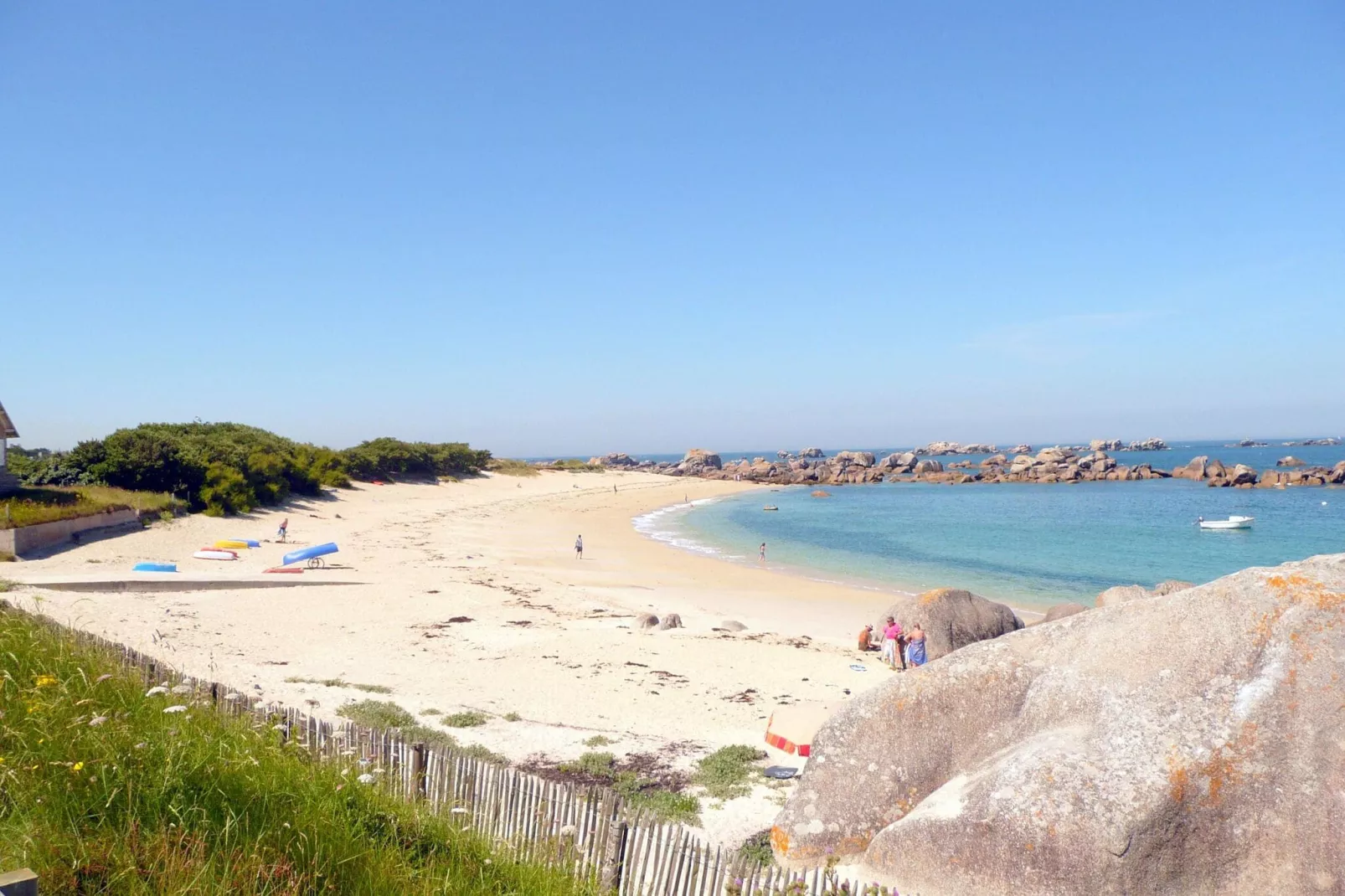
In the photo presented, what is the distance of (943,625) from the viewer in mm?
18234

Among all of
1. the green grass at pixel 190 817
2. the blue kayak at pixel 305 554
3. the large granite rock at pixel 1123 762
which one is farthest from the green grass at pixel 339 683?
the blue kayak at pixel 305 554

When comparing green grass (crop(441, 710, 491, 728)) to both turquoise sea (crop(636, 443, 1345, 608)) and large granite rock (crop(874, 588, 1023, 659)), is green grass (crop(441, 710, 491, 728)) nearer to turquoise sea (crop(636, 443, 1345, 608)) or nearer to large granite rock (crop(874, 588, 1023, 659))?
large granite rock (crop(874, 588, 1023, 659))

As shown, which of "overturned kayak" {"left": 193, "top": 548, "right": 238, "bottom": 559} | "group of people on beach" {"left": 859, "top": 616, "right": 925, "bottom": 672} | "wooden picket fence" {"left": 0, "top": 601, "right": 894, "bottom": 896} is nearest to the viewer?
"wooden picket fence" {"left": 0, "top": 601, "right": 894, "bottom": 896}

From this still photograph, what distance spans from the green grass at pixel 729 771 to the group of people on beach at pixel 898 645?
6.65m

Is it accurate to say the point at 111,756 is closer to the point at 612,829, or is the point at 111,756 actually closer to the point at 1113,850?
the point at 612,829

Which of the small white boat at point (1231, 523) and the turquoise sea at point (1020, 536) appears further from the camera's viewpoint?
the small white boat at point (1231, 523)

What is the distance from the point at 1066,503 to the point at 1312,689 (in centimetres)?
7328

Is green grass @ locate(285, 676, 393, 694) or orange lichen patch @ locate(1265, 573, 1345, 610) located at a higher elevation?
orange lichen patch @ locate(1265, 573, 1345, 610)

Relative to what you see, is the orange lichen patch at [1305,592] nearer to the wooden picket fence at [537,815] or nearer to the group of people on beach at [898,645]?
the wooden picket fence at [537,815]

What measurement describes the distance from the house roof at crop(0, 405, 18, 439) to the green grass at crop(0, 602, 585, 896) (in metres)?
31.1

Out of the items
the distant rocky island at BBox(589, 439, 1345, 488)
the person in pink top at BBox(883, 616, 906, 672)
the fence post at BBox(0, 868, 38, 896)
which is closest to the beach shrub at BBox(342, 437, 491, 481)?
the distant rocky island at BBox(589, 439, 1345, 488)

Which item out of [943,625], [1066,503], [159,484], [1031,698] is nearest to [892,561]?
[943,625]

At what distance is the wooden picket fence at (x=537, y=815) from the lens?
5.57 m

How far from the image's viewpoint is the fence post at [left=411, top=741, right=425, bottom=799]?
711cm
